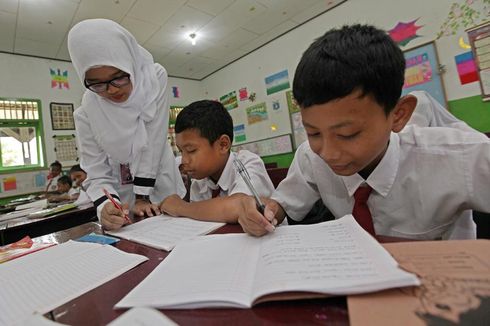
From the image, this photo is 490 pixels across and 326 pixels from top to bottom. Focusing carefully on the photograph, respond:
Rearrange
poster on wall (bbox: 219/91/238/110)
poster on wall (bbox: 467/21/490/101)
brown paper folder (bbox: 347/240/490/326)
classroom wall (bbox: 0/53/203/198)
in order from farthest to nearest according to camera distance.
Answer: poster on wall (bbox: 219/91/238/110) → classroom wall (bbox: 0/53/203/198) → poster on wall (bbox: 467/21/490/101) → brown paper folder (bbox: 347/240/490/326)

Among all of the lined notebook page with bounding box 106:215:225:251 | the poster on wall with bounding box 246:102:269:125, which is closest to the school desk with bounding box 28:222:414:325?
the lined notebook page with bounding box 106:215:225:251

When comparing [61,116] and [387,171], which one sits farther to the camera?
[61,116]

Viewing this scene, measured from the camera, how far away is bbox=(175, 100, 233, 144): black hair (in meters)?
1.10

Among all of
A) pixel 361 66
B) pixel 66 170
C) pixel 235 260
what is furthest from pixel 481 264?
pixel 66 170

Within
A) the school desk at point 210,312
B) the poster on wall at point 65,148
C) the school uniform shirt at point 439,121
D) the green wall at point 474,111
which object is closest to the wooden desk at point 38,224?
the school desk at point 210,312

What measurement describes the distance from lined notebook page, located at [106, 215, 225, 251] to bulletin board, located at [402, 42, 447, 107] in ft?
9.57

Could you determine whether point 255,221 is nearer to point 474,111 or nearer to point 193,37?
point 474,111

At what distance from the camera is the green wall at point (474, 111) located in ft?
8.72

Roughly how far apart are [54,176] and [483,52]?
17.4 ft

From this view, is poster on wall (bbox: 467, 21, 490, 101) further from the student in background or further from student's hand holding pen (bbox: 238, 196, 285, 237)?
the student in background

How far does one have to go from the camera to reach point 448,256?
0.33m

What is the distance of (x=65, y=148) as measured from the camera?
4152mm

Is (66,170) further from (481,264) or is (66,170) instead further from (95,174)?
(481,264)

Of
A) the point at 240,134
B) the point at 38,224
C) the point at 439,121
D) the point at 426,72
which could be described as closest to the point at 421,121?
the point at 439,121
